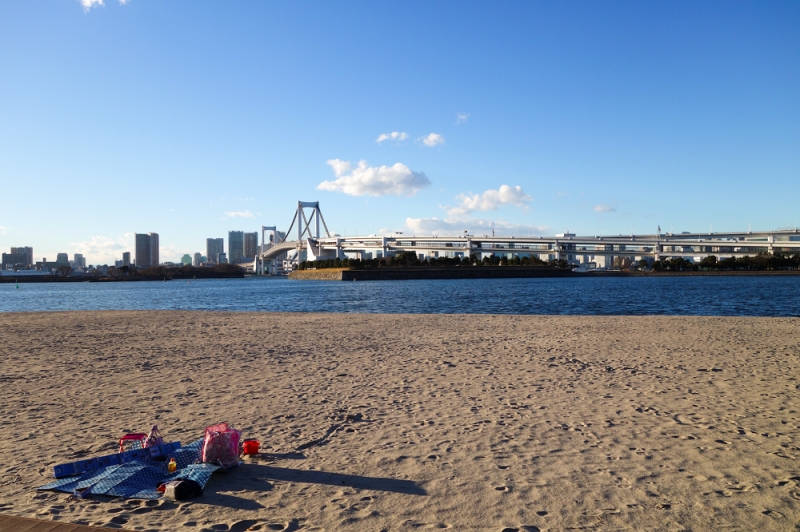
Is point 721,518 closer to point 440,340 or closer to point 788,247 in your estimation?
point 440,340

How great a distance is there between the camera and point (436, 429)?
3857 millimetres

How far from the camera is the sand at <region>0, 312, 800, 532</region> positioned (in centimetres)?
255

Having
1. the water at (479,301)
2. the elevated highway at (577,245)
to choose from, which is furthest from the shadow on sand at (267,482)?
the elevated highway at (577,245)

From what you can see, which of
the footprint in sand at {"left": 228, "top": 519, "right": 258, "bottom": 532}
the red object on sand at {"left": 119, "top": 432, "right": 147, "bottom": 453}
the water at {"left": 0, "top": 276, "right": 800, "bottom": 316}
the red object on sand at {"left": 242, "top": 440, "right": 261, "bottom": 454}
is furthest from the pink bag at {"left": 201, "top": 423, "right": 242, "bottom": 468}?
the water at {"left": 0, "top": 276, "right": 800, "bottom": 316}

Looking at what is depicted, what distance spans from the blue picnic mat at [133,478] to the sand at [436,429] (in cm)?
7

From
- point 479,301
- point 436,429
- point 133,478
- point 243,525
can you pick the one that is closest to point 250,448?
point 133,478

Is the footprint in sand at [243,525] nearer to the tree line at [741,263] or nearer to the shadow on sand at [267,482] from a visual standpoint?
the shadow on sand at [267,482]

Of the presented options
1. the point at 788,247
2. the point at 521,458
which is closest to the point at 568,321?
the point at 521,458

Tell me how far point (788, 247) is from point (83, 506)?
83.6 meters

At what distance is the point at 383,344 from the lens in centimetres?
863

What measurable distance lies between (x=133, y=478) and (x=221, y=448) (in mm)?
423

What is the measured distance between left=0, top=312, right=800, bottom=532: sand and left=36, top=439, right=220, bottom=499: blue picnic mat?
71 mm

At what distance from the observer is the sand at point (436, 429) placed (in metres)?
2.55

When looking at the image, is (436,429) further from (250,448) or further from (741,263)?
(741,263)
